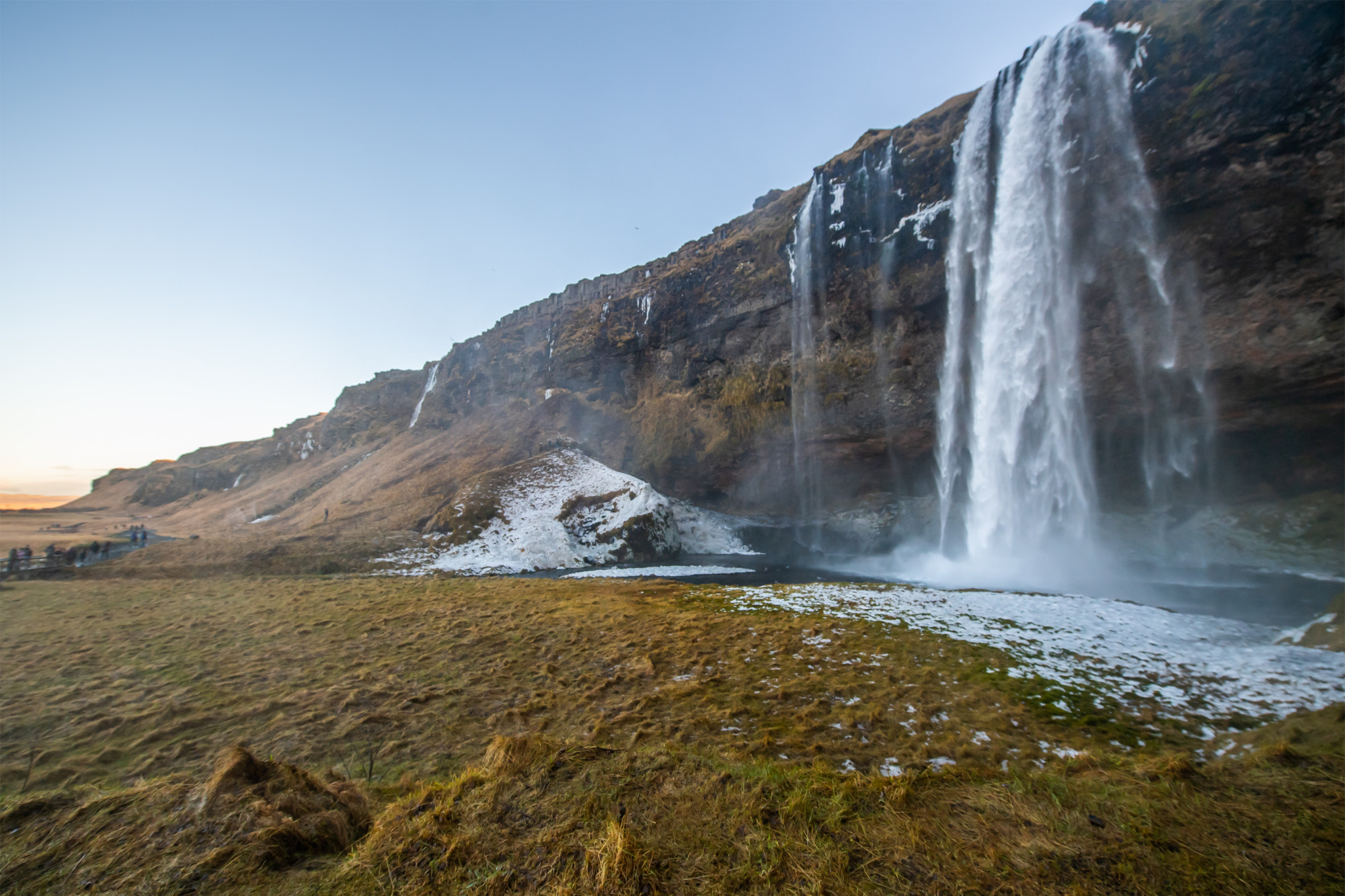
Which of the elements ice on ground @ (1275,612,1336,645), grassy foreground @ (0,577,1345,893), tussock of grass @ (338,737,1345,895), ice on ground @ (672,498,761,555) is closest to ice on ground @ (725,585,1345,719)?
ice on ground @ (1275,612,1336,645)

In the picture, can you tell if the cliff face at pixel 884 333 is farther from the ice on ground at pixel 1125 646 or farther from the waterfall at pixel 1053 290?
the ice on ground at pixel 1125 646

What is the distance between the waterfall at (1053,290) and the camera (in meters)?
18.5

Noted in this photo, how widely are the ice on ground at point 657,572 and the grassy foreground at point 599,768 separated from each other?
9.07m

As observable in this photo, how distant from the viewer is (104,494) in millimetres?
65688

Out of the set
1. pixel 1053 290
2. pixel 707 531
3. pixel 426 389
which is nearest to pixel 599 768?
pixel 1053 290

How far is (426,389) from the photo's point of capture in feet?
205

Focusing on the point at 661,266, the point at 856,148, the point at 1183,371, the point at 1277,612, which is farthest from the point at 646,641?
the point at 661,266

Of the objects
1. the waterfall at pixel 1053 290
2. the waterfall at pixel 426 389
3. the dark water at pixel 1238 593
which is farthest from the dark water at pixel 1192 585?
the waterfall at pixel 426 389

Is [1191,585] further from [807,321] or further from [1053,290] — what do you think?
[807,321]

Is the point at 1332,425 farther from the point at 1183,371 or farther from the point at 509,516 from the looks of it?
the point at 509,516

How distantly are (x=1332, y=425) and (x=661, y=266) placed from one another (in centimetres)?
3860

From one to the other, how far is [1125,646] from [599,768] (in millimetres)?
10389

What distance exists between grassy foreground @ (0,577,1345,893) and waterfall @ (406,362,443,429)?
163ft

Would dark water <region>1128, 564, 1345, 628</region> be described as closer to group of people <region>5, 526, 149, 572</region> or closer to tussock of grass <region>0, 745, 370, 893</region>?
tussock of grass <region>0, 745, 370, 893</region>
